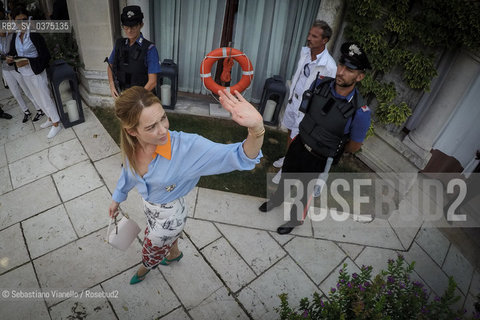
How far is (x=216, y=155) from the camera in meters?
2.20

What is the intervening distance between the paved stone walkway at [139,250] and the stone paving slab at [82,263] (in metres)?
0.01

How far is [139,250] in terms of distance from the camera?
149 inches

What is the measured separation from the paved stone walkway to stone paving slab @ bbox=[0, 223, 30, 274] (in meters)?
0.01

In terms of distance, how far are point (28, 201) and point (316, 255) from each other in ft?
12.4

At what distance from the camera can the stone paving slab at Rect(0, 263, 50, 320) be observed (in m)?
3.13

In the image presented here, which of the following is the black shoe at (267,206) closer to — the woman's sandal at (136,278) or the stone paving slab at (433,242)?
the woman's sandal at (136,278)

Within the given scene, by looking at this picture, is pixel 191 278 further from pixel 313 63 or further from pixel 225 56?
pixel 225 56

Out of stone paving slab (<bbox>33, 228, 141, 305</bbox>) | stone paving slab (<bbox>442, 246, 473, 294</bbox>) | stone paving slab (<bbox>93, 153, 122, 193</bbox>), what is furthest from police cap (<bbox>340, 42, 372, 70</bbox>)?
stone paving slab (<bbox>93, 153, 122, 193</bbox>)

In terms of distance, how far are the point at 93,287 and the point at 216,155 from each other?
7.57ft

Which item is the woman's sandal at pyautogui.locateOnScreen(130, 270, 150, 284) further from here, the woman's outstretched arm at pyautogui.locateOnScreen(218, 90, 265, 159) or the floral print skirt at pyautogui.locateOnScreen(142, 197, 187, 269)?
the woman's outstretched arm at pyautogui.locateOnScreen(218, 90, 265, 159)

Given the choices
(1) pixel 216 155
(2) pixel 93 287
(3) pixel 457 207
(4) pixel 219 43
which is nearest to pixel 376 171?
(3) pixel 457 207

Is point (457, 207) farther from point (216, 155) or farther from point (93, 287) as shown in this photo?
point (93, 287)

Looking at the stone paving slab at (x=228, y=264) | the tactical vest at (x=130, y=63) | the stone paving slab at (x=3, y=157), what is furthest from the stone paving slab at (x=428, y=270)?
the stone paving slab at (x=3, y=157)

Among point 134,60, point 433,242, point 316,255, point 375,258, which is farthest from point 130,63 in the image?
point 433,242
